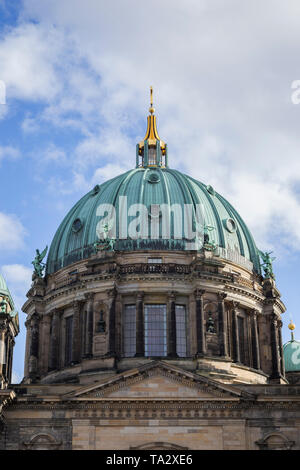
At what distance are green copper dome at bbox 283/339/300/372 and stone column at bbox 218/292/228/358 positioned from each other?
2093 cm

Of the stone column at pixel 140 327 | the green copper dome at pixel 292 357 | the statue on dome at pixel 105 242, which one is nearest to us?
the stone column at pixel 140 327

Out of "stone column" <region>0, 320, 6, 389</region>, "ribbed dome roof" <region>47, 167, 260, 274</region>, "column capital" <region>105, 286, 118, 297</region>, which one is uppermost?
"ribbed dome roof" <region>47, 167, 260, 274</region>

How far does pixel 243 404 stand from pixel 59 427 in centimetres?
1100

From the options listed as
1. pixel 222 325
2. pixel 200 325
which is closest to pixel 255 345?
pixel 222 325

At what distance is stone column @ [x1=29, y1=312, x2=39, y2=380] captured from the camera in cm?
5647

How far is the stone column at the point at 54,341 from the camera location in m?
56.4

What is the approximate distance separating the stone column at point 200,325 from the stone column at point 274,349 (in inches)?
264

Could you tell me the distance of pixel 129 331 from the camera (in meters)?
54.7

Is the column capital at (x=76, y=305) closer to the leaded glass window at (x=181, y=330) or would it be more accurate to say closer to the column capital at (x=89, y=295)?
the column capital at (x=89, y=295)

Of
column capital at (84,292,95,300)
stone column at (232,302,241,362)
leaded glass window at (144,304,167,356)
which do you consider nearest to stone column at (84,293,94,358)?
column capital at (84,292,95,300)

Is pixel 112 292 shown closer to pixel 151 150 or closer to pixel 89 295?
pixel 89 295

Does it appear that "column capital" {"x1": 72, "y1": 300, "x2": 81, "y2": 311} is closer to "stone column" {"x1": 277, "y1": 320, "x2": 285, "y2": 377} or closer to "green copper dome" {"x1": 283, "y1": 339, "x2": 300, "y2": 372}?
"stone column" {"x1": 277, "y1": 320, "x2": 285, "y2": 377}

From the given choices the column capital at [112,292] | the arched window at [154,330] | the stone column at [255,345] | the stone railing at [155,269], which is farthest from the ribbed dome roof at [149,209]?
the stone column at [255,345]
